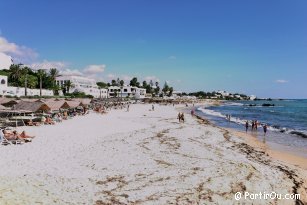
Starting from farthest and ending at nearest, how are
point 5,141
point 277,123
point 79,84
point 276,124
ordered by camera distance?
point 79,84 → point 277,123 → point 276,124 → point 5,141

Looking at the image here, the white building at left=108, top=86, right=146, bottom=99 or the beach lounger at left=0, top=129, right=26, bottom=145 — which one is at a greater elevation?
the white building at left=108, top=86, right=146, bottom=99

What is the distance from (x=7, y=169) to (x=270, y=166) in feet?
42.4

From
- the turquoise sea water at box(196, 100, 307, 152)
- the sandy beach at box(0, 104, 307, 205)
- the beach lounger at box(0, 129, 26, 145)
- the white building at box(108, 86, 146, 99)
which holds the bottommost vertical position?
the turquoise sea water at box(196, 100, 307, 152)

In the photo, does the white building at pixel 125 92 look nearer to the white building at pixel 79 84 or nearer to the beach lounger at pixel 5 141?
the white building at pixel 79 84

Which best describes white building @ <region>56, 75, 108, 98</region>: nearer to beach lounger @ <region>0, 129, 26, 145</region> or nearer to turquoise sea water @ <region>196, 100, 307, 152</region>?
turquoise sea water @ <region>196, 100, 307, 152</region>

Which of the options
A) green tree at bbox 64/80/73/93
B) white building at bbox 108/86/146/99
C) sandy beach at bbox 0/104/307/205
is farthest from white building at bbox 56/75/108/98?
sandy beach at bbox 0/104/307/205

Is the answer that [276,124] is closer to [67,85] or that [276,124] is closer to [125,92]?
[67,85]

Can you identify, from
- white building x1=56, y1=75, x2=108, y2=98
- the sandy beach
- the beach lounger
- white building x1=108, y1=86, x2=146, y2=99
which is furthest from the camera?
white building x1=108, y1=86, x2=146, y2=99

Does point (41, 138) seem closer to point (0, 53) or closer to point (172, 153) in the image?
point (172, 153)

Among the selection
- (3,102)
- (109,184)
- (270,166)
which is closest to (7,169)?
(109,184)

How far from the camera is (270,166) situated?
16.9 metres

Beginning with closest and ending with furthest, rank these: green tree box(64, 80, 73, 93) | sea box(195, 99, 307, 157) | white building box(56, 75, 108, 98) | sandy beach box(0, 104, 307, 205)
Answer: sandy beach box(0, 104, 307, 205), sea box(195, 99, 307, 157), green tree box(64, 80, 73, 93), white building box(56, 75, 108, 98)

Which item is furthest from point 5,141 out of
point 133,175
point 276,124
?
point 276,124

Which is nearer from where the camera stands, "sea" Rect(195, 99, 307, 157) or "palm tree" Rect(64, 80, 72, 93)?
"sea" Rect(195, 99, 307, 157)
